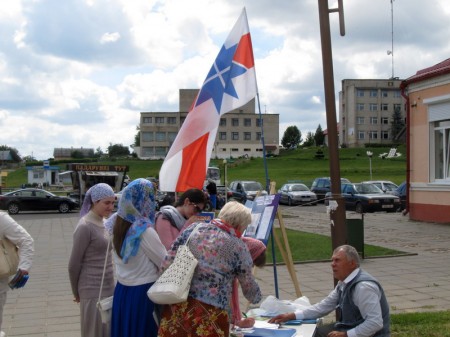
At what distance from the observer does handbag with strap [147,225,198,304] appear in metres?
4.04

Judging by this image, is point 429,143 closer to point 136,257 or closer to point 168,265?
point 136,257

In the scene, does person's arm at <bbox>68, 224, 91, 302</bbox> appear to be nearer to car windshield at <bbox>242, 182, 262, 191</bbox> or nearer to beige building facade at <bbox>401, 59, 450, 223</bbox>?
beige building facade at <bbox>401, 59, 450, 223</bbox>

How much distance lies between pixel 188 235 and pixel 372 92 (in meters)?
113

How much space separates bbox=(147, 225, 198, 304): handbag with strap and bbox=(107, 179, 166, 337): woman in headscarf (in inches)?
20.1

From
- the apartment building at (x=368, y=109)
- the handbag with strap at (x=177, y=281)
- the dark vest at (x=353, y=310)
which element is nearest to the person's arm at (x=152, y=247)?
the handbag with strap at (x=177, y=281)

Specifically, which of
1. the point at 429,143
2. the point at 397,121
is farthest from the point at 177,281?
the point at 397,121

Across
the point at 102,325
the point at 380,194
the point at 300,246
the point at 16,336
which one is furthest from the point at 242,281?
the point at 380,194

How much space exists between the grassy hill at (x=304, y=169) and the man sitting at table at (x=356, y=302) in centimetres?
5040

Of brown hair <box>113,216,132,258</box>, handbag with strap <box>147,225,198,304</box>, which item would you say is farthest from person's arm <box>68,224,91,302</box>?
handbag with strap <box>147,225,198,304</box>

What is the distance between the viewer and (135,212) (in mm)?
4633

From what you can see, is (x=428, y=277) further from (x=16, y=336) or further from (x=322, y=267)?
(x=16, y=336)

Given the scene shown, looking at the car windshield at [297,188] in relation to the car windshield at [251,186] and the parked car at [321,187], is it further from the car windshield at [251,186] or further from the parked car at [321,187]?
the car windshield at [251,186]

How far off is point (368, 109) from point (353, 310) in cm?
11231

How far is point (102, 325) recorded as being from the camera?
516 cm
